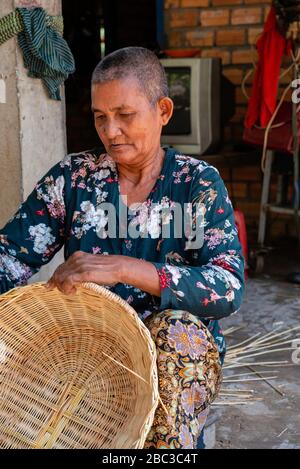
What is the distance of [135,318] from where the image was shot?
1739mm

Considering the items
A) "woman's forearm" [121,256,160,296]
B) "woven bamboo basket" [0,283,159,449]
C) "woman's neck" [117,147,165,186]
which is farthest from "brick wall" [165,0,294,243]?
"woman's forearm" [121,256,160,296]

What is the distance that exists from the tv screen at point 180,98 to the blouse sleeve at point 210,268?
9.45 ft

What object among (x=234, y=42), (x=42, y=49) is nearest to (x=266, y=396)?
(x=42, y=49)

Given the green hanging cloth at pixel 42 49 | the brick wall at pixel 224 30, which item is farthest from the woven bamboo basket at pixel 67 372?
the brick wall at pixel 224 30

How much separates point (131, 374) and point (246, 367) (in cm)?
136

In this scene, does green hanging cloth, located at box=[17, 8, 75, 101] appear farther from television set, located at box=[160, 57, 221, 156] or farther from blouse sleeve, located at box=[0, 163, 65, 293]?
television set, located at box=[160, 57, 221, 156]

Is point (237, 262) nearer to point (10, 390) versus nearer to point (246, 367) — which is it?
point (10, 390)

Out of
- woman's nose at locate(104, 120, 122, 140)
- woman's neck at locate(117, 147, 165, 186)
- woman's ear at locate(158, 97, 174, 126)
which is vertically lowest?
woman's neck at locate(117, 147, 165, 186)

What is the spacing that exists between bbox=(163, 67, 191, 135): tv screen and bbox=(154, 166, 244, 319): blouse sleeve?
113 inches

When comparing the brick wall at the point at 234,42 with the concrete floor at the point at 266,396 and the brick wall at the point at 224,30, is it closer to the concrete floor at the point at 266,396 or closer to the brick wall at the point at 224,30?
the brick wall at the point at 224,30

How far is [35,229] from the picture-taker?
2.22 metres

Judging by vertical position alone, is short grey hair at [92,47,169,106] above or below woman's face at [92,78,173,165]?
above

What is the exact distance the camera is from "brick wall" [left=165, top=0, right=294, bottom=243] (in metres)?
5.46

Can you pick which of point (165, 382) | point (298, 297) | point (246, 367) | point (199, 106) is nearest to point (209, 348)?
point (165, 382)
